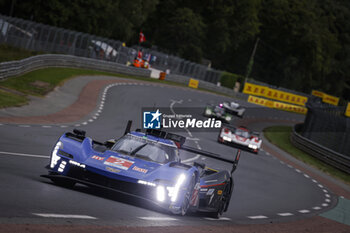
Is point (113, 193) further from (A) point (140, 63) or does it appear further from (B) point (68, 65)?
(A) point (140, 63)

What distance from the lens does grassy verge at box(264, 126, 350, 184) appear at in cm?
3265

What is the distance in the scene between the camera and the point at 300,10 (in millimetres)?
110500

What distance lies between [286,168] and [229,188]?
1728cm

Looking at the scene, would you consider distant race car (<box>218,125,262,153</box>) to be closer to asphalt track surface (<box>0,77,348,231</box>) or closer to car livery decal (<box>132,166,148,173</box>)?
asphalt track surface (<box>0,77,348,231</box>)

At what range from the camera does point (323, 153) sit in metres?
36.4

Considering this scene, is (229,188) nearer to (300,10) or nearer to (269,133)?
(269,133)

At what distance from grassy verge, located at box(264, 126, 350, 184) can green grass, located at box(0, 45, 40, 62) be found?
19.2 metres

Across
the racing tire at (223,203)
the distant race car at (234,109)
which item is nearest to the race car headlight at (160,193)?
the racing tire at (223,203)

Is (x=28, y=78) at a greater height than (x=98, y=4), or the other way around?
(x=98, y=4)

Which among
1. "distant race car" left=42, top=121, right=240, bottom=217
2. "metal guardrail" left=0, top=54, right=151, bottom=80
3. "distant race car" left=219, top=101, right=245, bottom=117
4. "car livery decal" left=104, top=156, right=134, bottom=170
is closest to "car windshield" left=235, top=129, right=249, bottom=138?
"metal guardrail" left=0, top=54, right=151, bottom=80

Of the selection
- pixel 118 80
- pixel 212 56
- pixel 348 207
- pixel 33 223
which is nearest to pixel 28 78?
pixel 118 80

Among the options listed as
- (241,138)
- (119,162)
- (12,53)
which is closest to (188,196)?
(119,162)

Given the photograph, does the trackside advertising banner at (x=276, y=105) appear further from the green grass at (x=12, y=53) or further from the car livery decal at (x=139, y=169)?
the car livery decal at (x=139, y=169)

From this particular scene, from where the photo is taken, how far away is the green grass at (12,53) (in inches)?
1570
